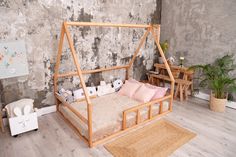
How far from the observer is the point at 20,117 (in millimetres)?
2537

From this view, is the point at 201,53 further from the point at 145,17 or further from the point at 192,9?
the point at 145,17

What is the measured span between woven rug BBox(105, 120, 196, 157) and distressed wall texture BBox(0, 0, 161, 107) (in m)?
1.57

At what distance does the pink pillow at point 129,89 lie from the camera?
3555mm

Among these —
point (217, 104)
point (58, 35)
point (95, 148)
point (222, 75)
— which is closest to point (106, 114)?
point (95, 148)

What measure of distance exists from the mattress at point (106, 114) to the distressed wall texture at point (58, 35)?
1.81 ft

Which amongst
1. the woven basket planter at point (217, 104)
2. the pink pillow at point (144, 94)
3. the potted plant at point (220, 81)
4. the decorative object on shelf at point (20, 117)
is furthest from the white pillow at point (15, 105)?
the woven basket planter at point (217, 104)

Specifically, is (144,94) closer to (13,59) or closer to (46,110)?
(46,110)

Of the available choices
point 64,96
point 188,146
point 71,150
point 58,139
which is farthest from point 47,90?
point 188,146

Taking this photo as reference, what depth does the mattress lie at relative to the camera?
248 centimetres

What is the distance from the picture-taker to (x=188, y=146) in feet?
7.84

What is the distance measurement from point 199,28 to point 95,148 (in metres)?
3.36

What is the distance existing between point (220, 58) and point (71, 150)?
3.36 metres

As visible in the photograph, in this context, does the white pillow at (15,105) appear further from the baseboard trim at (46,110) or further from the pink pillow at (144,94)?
the pink pillow at (144,94)

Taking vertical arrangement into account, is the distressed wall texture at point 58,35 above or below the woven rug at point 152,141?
Answer: above
